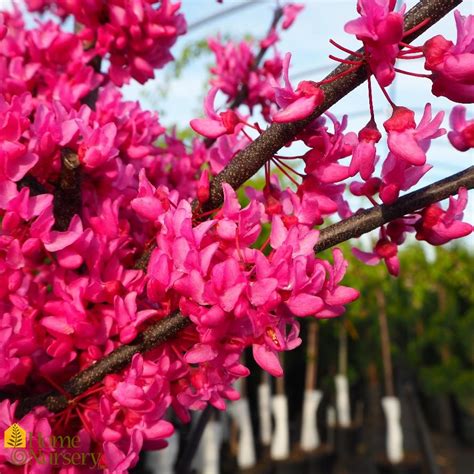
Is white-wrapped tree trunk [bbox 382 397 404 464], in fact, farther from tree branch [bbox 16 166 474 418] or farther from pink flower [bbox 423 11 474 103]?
pink flower [bbox 423 11 474 103]

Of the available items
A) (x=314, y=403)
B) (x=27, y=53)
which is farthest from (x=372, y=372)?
(x=27, y=53)

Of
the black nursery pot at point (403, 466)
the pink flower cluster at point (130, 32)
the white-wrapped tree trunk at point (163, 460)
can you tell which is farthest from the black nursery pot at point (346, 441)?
the pink flower cluster at point (130, 32)

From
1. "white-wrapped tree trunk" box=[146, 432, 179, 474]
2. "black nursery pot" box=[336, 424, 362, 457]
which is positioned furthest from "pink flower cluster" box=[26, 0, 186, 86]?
"black nursery pot" box=[336, 424, 362, 457]

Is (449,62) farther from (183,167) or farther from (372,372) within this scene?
(372,372)

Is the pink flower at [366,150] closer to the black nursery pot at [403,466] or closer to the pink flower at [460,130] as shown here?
the pink flower at [460,130]

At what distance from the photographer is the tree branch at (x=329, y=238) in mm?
900

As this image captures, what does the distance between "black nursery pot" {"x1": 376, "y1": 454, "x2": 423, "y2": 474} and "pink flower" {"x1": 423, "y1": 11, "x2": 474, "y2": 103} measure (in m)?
5.73

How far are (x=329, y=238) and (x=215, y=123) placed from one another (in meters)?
0.26

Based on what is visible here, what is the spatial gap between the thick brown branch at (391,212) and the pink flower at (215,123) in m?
0.23

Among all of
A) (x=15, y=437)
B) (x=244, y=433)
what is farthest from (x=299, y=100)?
(x=244, y=433)

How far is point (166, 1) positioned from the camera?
1382mm

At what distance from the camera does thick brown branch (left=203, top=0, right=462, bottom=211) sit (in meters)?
0.80

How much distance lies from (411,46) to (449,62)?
0.19 ft

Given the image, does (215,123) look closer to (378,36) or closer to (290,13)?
(378,36)
